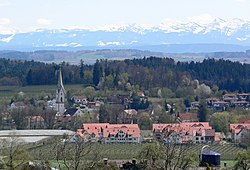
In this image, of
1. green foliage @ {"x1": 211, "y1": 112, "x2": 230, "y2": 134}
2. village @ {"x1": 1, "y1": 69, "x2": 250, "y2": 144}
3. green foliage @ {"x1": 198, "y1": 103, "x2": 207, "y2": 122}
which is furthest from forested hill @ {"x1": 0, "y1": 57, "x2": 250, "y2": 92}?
green foliage @ {"x1": 211, "y1": 112, "x2": 230, "y2": 134}

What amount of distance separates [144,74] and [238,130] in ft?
79.7

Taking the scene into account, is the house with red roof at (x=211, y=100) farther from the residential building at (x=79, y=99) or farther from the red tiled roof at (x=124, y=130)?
the red tiled roof at (x=124, y=130)

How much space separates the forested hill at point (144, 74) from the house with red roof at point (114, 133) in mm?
19160

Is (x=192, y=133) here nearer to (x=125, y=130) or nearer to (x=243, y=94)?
(x=125, y=130)

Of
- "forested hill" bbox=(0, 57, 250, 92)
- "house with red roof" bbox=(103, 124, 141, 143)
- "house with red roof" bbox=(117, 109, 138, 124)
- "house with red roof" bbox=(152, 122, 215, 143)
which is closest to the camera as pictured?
"house with red roof" bbox=(152, 122, 215, 143)

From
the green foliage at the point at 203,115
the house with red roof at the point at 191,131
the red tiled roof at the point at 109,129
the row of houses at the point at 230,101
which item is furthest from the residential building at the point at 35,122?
the row of houses at the point at 230,101

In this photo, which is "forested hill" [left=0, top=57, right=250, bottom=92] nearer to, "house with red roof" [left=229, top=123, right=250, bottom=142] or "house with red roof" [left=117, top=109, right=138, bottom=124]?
"house with red roof" [left=117, top=109, right=138, bottom=124]

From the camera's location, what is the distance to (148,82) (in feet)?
198

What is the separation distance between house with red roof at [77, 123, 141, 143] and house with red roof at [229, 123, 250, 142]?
467cm

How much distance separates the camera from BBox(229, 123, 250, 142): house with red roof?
37.2 metres

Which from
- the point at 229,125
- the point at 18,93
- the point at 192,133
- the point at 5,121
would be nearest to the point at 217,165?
the point at 192,133

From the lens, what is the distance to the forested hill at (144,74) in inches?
2372

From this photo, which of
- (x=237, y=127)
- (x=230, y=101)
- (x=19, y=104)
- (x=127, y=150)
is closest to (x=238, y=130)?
(x=237, y=127)

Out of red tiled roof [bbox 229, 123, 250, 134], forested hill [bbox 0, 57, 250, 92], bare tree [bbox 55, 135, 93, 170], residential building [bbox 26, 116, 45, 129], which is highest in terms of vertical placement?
bare tree [bbox 55, 135, 93, 170]
